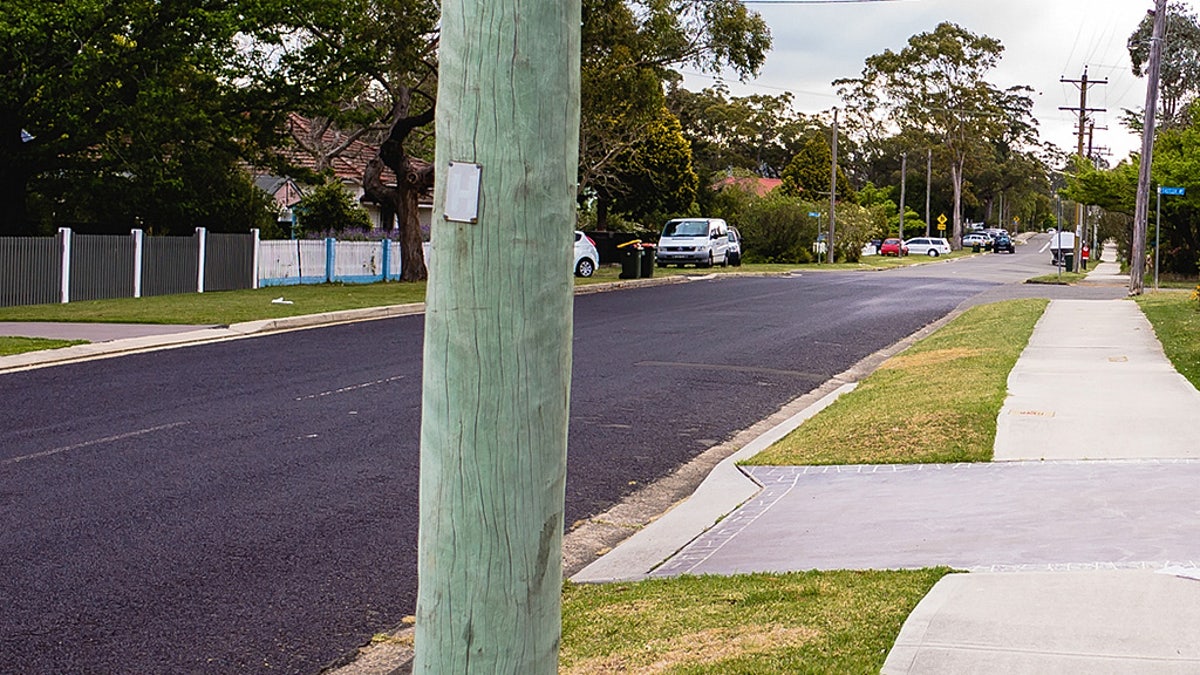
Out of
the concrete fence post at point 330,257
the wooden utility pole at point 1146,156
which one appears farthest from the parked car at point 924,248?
the concrete fence post at point 330,257

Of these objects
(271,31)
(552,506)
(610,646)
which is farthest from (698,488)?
(271,31)

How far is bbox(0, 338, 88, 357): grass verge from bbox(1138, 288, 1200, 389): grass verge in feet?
45.6

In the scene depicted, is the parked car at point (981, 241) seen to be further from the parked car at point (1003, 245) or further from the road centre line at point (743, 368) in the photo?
the road centre line at point (743, 368)

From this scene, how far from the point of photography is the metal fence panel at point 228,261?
28859 mm

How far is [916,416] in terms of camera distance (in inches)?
416

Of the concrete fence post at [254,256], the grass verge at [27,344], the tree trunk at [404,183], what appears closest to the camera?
the grass verge at [27,344]

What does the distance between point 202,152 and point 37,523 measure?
23.6m

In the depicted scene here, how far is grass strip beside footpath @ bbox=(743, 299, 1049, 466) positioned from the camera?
370 inches

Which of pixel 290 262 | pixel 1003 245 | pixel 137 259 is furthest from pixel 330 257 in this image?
pixel 1003 245

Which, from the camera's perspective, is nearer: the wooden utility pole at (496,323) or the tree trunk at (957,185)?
the wooden utility pole at (496,323)

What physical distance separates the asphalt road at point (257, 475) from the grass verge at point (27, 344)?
1350 millimetres

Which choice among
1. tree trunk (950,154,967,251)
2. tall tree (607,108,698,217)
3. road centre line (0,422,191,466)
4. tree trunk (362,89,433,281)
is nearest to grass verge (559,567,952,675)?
road centre line (0,422,191,466)

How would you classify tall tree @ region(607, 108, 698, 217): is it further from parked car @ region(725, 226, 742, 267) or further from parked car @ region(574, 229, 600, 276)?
parked car @ region(574, 229, 600, 276)

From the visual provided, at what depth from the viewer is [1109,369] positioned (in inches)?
534
